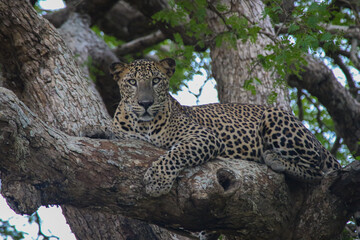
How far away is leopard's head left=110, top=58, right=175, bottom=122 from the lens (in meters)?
7.47

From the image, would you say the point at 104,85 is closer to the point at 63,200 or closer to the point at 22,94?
the point at 22,94

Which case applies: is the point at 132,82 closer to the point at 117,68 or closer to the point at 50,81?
the point at 117,68

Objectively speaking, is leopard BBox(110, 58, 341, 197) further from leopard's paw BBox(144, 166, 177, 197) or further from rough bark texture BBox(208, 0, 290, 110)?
rough bark texture BBox(208, 0, 290, 110)

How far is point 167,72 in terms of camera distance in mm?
8047

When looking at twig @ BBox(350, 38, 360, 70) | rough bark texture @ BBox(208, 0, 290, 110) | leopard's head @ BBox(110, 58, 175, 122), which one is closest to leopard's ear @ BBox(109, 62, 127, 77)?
leopard's head @ BBox(110, 58, 175, 122)

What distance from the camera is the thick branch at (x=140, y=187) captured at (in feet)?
17.9

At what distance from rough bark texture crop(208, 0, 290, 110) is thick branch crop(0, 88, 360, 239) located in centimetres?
281

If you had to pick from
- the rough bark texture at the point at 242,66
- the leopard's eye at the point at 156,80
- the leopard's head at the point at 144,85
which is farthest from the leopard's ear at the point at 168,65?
the rough bark texture at the point at 242,66

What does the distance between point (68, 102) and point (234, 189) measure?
3146mm

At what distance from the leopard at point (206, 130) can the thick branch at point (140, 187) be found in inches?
11.7

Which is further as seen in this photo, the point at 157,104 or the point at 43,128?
the point at 157,104

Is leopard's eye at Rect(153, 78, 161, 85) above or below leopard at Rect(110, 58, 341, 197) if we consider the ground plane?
above

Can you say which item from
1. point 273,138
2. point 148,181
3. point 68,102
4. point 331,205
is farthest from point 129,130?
point 331,205

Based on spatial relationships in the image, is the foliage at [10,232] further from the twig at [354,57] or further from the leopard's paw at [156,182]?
the twig at [354,57]
